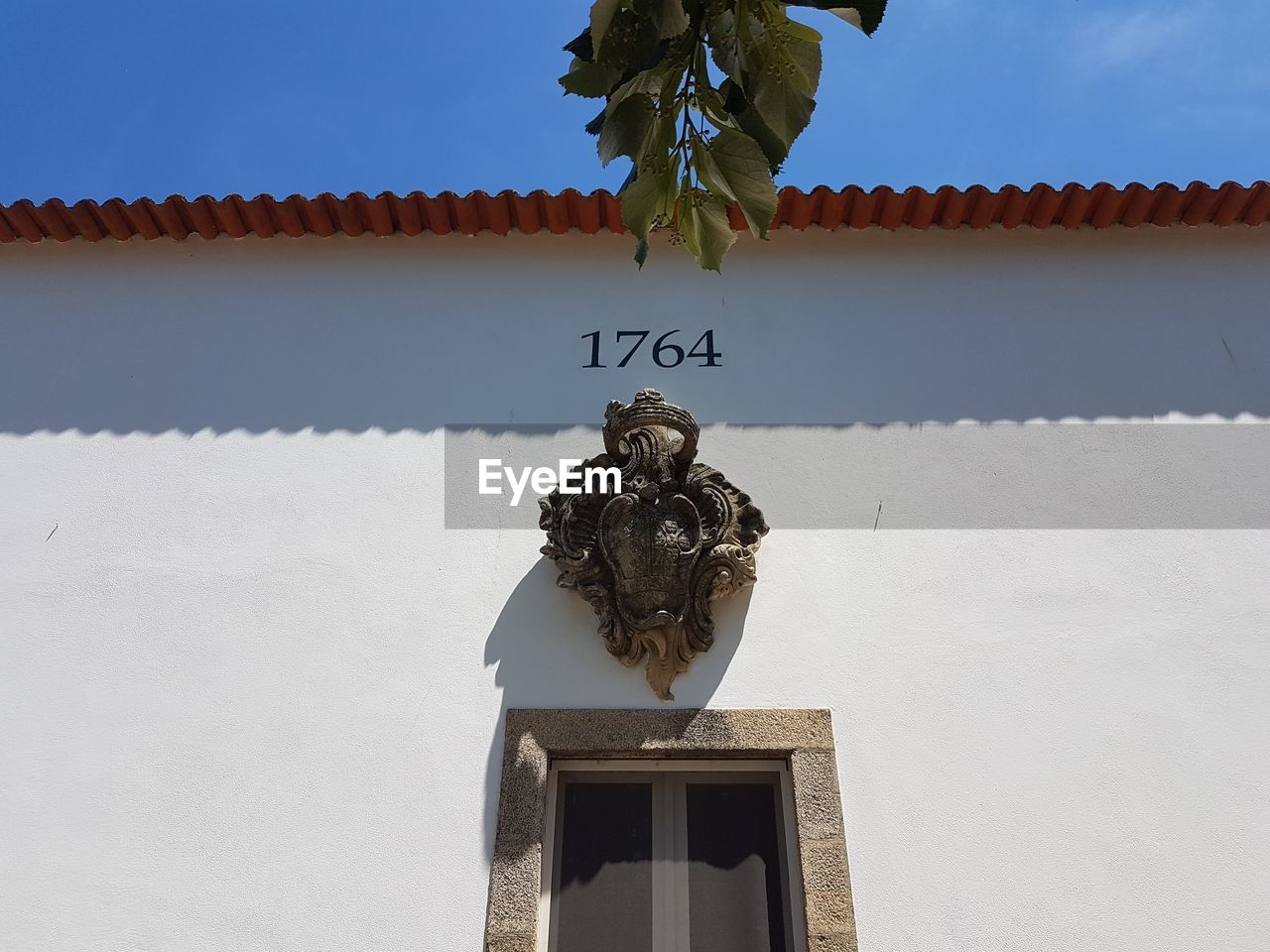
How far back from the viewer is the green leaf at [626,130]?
1982mm

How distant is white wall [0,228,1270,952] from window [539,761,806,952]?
0.72 feet

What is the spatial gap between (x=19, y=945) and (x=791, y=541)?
271 cm

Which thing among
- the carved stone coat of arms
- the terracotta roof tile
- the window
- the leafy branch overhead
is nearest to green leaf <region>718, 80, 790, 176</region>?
the leafy branch overhead

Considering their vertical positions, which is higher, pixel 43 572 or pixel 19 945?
pixel 43 572

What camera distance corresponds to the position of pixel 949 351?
425cm

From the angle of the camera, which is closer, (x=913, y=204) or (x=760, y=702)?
(x=760, y=702)

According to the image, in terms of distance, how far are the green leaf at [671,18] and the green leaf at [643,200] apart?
270 millimetres

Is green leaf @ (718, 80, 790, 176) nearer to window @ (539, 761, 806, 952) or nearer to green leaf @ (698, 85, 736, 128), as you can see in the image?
green leaf @ (698, 85, 736, 128)

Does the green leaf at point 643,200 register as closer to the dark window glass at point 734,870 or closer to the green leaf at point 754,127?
the green leaf at point 754,127

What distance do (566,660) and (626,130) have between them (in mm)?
2028

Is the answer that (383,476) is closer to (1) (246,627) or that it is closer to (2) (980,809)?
(1) (246,627)

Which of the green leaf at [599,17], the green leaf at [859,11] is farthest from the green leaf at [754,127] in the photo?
A: the green leaf at [599,17]

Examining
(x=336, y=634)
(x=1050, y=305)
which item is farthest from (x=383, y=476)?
(x=1050, y=305)

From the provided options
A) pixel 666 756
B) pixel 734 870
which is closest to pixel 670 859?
pixel 734 870
